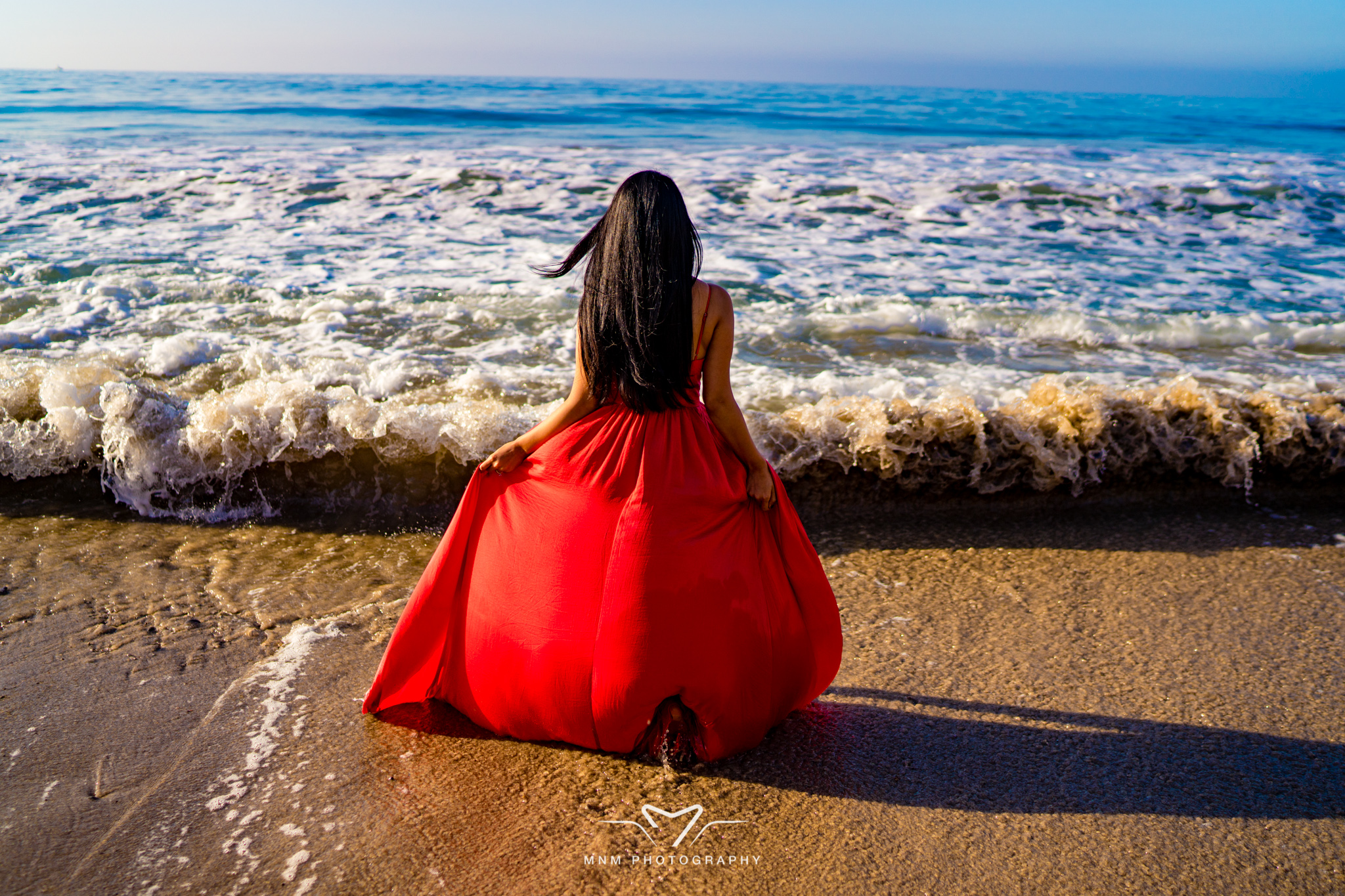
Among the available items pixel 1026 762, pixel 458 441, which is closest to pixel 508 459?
pixel 1026 762

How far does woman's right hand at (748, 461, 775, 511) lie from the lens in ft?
8.34

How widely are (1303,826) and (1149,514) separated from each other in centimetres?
239

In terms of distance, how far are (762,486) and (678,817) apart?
950mm

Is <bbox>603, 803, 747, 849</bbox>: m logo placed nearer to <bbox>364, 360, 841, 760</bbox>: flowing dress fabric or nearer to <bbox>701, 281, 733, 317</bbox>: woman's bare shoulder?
<bbox>364, 360, 841, 760</bbox>: flowing dress fabric

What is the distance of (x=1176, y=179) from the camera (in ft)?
47.3

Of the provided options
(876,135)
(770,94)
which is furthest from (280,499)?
(770,94)

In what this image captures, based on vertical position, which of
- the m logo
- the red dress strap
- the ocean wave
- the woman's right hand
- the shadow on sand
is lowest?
the shadow on sand

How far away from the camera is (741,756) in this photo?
2635 mm

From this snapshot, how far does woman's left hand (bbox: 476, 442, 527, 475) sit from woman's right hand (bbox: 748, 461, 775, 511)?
2.28 ft

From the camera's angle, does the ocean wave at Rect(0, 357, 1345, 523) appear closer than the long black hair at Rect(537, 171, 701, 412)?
No

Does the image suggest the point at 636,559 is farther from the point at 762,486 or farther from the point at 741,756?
the point at 741,756

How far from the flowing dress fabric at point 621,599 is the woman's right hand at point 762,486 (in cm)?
3

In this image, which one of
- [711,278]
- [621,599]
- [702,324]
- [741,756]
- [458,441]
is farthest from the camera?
[711,278]

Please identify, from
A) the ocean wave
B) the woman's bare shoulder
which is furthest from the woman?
the ocean wave
